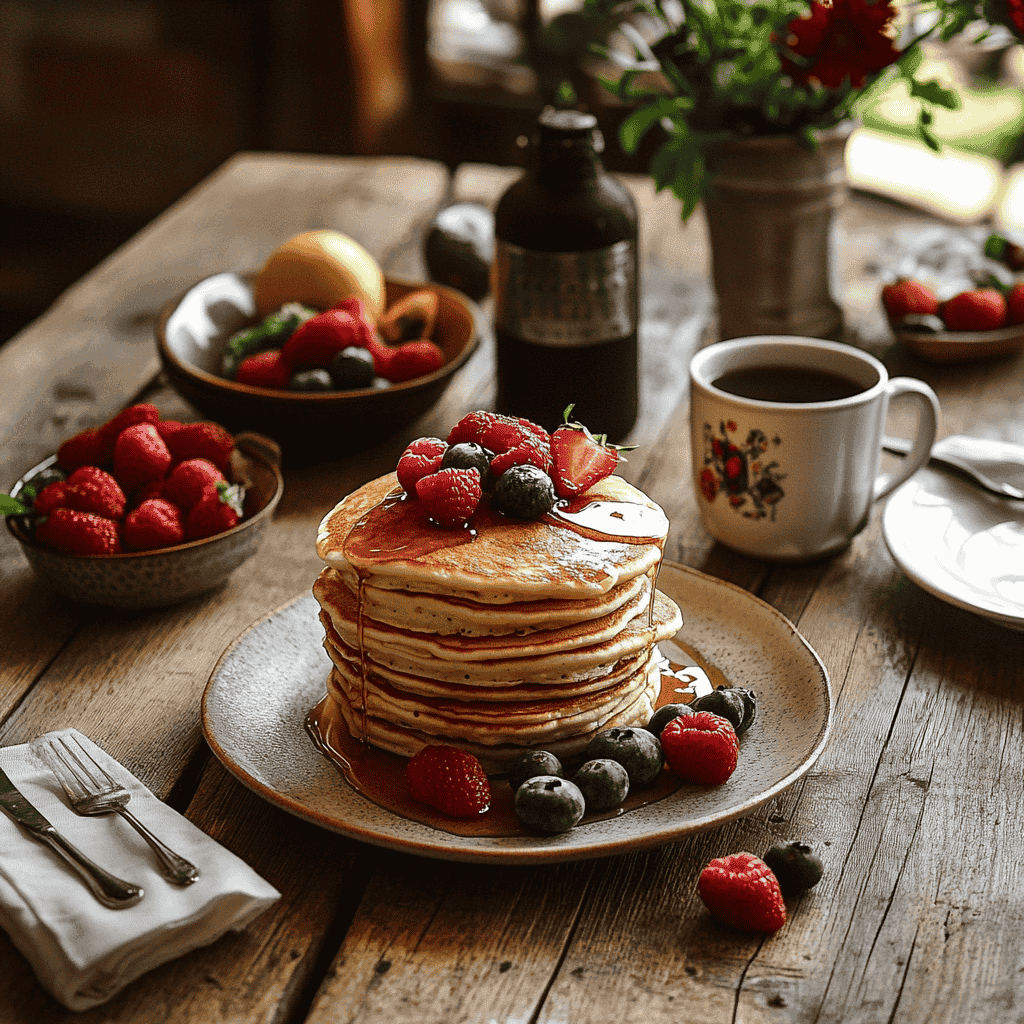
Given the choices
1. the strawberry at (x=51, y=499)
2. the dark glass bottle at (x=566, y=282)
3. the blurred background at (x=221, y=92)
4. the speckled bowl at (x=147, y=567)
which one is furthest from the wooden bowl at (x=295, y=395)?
the blurred background at (x=221, y=92)

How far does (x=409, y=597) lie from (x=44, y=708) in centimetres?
44

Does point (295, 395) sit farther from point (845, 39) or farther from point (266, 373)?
point (845, 39)

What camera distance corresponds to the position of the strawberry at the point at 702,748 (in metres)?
0.96

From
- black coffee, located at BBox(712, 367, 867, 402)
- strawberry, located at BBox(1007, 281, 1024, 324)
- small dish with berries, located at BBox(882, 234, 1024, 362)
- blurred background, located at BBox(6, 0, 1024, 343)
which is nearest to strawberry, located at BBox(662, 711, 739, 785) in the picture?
black coffee, located at BBox(712, 367, 867, 402)

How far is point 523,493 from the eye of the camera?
3.34 feet

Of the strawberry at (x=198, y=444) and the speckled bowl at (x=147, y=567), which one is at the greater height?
the strawberry at (x=198, y=444)

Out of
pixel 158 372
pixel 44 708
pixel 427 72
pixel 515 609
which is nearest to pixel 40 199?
pixel 427 72

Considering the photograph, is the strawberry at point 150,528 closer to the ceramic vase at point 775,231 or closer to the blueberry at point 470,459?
the blueberry at point 470,459

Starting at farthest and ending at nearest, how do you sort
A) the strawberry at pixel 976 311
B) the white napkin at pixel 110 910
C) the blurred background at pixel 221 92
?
the blurred background at pixel 221 92 < the strawberry at pixel 976 311 < the white napkin at pixel 110 910

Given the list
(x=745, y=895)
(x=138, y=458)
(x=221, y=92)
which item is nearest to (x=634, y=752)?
(x=745, y=895)

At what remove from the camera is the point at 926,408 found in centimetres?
140

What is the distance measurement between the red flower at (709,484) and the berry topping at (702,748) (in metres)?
0.46

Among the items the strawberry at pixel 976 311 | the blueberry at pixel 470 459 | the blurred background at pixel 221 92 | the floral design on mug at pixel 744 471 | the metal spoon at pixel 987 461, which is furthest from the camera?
the blurred background at pixel 221 92

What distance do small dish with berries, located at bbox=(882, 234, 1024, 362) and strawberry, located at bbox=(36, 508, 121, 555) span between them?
1.23 metres
